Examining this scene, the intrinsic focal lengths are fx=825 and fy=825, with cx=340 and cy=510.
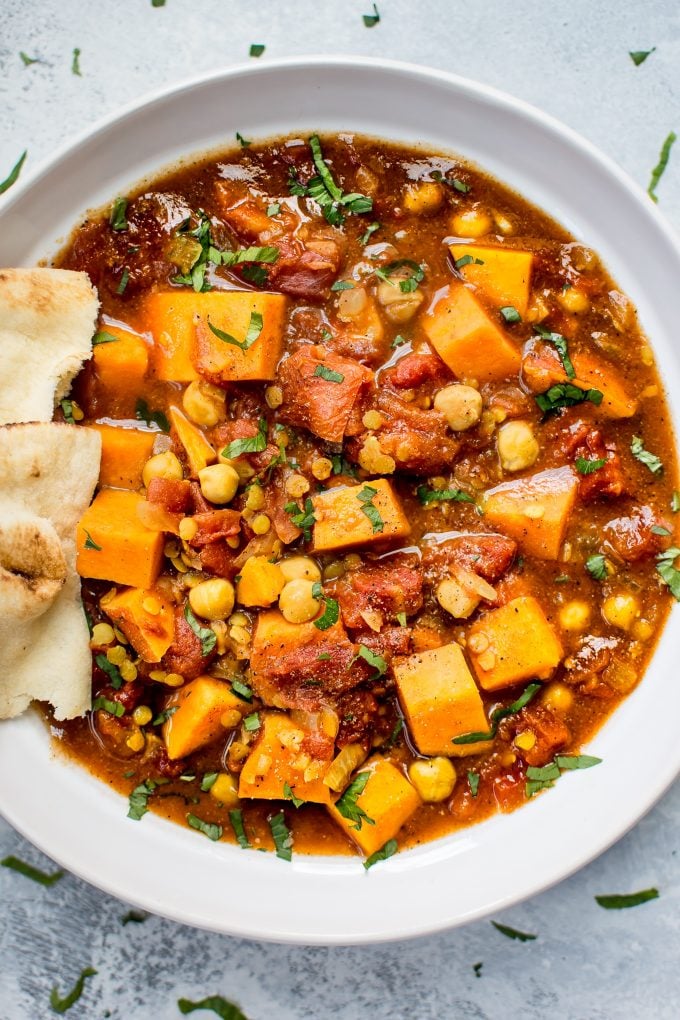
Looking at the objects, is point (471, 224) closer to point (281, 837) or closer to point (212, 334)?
point (212, 334)

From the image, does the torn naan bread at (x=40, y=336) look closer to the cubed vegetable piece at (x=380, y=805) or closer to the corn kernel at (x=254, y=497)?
the corn kernel at (x=254, y=497)

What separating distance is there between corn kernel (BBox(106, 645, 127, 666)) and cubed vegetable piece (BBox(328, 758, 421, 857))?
1.34 meters

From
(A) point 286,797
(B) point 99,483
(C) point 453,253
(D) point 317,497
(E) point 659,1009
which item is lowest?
(E) point 659,1009

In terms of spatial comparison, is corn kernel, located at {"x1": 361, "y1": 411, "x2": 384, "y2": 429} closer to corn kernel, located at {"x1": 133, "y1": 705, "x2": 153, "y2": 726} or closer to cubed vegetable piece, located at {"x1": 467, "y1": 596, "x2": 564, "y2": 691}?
cubed vegetable piece, located at {"x1": 467, "y1": 596, "x2": 564, "y2": 691}

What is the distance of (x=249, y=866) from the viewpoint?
441 centimetres

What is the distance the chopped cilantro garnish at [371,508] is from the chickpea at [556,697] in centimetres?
125

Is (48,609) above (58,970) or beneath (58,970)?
above

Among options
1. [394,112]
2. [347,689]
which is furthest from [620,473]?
[394,112]

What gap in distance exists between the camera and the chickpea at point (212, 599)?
4.23 metres

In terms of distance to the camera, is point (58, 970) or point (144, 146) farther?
point (58, 970)

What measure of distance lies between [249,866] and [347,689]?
1143mm

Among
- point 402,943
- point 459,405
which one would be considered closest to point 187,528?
point 459,405

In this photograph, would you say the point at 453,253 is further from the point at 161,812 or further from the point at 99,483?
the point at 161,812

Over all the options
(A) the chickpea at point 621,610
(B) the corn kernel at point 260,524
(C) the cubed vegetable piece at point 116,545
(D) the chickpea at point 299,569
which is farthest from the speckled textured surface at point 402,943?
(B) the corn kernel at point 260,524
